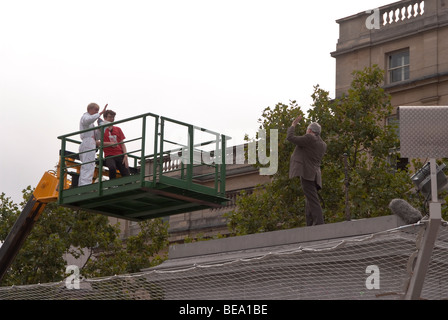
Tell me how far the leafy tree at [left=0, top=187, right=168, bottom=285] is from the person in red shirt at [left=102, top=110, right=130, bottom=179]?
1485 centimetres

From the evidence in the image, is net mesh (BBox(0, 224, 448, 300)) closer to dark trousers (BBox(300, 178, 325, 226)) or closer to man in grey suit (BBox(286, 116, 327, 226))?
dark trousers (BBox(300, 178, 325, 226))

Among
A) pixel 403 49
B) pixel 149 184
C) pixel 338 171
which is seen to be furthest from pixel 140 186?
pixel 403 49

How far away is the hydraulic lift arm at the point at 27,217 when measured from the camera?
19.8 m

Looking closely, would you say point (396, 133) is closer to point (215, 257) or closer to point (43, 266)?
point (43, 266)

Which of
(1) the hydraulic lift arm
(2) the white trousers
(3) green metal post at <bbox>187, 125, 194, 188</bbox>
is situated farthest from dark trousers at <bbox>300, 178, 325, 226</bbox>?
(1) the hydraulic lift arm

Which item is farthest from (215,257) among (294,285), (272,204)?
(272,204)

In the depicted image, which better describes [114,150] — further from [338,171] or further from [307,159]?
[338,171]

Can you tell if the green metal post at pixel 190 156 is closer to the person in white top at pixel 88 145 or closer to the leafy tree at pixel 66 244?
the person in white top at pixel 88 145

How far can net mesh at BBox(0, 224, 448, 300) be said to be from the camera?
10938 millimetres

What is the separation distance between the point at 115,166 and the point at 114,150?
1.16 ft

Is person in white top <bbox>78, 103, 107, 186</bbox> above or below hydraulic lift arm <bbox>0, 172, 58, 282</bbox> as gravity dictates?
above

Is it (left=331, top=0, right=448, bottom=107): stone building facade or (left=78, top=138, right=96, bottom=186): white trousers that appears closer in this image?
(left=78, top=138, right=96, bottom=186): white trousers

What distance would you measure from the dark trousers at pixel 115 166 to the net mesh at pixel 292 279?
4413 mm

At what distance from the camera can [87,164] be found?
1830 cm
